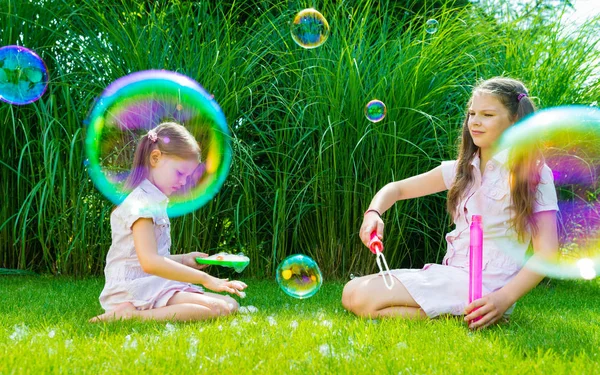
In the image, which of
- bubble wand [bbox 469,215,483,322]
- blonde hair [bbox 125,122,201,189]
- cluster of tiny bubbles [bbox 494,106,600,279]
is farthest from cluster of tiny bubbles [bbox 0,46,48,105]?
cluster of tiny bubbles [bbox 494,106,600,279]

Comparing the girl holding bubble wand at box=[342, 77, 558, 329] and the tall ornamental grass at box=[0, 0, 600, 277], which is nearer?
the girl holding bubble wand at box=[342, 77, 558, 329]

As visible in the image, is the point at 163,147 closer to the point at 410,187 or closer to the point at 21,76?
the point at 410,187

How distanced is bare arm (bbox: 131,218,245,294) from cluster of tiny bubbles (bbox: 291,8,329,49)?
5.68 ft

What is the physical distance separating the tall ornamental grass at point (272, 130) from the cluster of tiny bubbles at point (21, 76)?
9cm

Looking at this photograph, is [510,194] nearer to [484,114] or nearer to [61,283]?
[484,114]

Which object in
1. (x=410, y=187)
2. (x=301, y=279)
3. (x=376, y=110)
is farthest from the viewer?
(x=376, y=110)

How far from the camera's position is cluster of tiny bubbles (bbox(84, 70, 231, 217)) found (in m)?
3.72

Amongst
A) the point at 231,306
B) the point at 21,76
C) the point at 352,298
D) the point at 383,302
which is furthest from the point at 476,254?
the point at 21,76

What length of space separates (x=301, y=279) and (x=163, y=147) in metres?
0.82

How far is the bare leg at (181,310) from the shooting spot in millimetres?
2518

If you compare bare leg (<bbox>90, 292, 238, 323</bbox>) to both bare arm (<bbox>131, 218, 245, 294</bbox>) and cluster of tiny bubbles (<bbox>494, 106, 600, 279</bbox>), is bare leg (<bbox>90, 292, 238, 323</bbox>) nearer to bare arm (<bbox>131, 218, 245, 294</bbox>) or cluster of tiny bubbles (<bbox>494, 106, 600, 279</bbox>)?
bare arm (<bbox>131, 218, 245, 294</bbox>)

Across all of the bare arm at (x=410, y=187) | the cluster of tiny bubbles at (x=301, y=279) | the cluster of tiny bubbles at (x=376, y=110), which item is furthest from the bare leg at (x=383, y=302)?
the cluster of tiny bubbles at (x=376, y=110)

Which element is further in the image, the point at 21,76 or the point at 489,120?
the point at 21,76

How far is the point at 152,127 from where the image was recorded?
3742 millimetres
